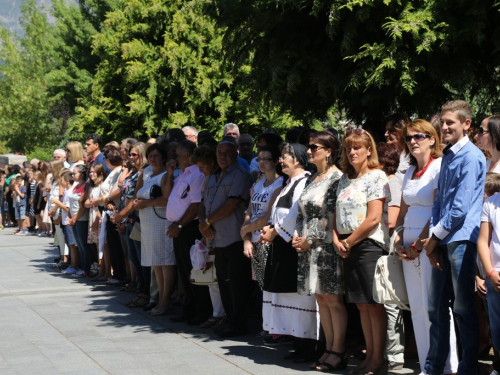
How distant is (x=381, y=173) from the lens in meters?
6.82

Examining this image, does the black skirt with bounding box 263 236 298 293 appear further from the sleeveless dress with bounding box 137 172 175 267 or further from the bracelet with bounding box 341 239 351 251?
the sleeveless dress with bounding box 137 172 175 267

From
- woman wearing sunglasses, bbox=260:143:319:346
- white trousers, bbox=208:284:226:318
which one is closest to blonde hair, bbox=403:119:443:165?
woman wearing sunglasses, bbox=260:143:319:346

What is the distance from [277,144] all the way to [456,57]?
1.93 metres

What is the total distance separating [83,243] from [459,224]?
30.2ft

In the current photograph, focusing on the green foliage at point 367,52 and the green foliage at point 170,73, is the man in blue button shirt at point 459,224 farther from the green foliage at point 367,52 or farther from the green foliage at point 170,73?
the green foliage at point 170,73

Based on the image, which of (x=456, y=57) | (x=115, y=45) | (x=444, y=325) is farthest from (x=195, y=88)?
(x=444, y=325)

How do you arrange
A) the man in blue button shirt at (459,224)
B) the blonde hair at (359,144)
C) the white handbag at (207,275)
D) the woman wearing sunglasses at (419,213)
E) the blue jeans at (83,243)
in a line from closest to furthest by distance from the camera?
the man in blue button shirt at (459,224) → the woman wearing sunglasses at (419,213) → the blonde hair at (359,144) → the white handbag at (207,275) → the blue jeans at (83,243)

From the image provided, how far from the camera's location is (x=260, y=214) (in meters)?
8.30

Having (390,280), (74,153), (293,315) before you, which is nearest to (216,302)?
(293,315)

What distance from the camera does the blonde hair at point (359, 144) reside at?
6.84 meters

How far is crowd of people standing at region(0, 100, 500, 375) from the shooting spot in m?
6.00

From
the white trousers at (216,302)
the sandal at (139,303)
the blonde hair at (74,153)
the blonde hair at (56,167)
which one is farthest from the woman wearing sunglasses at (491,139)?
the blonde hair at (56,167)

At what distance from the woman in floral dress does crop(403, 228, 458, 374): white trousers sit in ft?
2.20

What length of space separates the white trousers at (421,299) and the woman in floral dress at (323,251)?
0.67 meters
